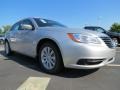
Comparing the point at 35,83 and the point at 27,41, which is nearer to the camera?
the point at 35,83

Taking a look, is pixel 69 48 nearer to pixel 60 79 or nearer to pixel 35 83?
pixel 60 79

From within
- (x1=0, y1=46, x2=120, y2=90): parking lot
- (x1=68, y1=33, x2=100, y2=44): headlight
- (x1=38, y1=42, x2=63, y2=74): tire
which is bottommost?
(x1=0, y1=46, x2=120, y2=90): parking lot

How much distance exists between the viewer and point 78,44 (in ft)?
16.3

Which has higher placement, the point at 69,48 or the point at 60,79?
the point at 69,48

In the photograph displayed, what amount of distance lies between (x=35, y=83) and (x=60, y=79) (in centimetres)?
64

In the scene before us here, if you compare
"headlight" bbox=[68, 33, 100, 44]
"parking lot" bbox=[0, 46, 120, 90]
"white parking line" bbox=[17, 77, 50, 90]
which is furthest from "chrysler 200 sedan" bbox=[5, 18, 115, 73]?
"white parking line" bbox=[17, 77, 50, 90]

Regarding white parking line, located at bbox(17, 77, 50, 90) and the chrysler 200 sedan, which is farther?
the chrysler 200 sedan

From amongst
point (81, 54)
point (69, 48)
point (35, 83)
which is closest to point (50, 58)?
point (69, 48)

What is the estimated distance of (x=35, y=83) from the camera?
4586 millimetres

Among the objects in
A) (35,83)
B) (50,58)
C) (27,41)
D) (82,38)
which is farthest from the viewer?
(27,41)

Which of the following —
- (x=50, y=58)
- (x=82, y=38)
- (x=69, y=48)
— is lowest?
(x=50, y=58)

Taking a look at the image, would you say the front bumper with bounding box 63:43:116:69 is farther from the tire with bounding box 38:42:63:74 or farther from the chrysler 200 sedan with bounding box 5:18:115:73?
the tire with bounding box 38:42:63:74

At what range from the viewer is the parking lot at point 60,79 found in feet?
14.4

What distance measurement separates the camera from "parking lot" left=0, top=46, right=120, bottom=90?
14.4ft
